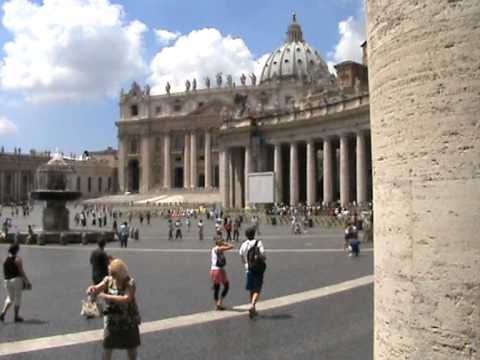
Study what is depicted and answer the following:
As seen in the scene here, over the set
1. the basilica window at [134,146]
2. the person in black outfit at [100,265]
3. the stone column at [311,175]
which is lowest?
the person in black outfit at [100,265]

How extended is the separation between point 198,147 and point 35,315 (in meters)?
104

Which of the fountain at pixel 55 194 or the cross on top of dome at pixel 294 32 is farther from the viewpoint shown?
the cross on top of dome at pixel 294 32

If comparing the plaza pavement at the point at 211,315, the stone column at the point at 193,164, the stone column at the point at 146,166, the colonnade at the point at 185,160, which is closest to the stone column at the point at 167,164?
the colonnade at the point at 185,160

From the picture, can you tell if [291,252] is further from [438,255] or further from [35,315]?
[438,255]

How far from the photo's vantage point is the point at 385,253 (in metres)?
5.55

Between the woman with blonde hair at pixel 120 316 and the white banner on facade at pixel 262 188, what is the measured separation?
36243mm

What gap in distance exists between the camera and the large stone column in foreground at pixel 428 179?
482 cm

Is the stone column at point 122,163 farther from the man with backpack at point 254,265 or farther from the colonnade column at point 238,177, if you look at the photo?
the man with backpack at point 254,265

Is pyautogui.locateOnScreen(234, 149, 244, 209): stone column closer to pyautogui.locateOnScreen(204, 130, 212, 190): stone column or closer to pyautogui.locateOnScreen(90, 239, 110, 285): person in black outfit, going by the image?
pyautogui.locateOnScreen(204, 130, 212, 190): stone column

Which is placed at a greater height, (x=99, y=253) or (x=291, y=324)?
(x=99, y=253)

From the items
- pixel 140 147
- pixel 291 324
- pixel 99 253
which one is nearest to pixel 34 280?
pixel 99 253

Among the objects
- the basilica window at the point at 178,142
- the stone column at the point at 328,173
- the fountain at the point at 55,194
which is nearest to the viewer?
the fountain at the point at 55,194

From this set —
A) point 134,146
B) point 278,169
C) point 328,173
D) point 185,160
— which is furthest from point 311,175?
point 134,146

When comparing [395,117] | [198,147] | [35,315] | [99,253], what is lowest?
[35,315]
